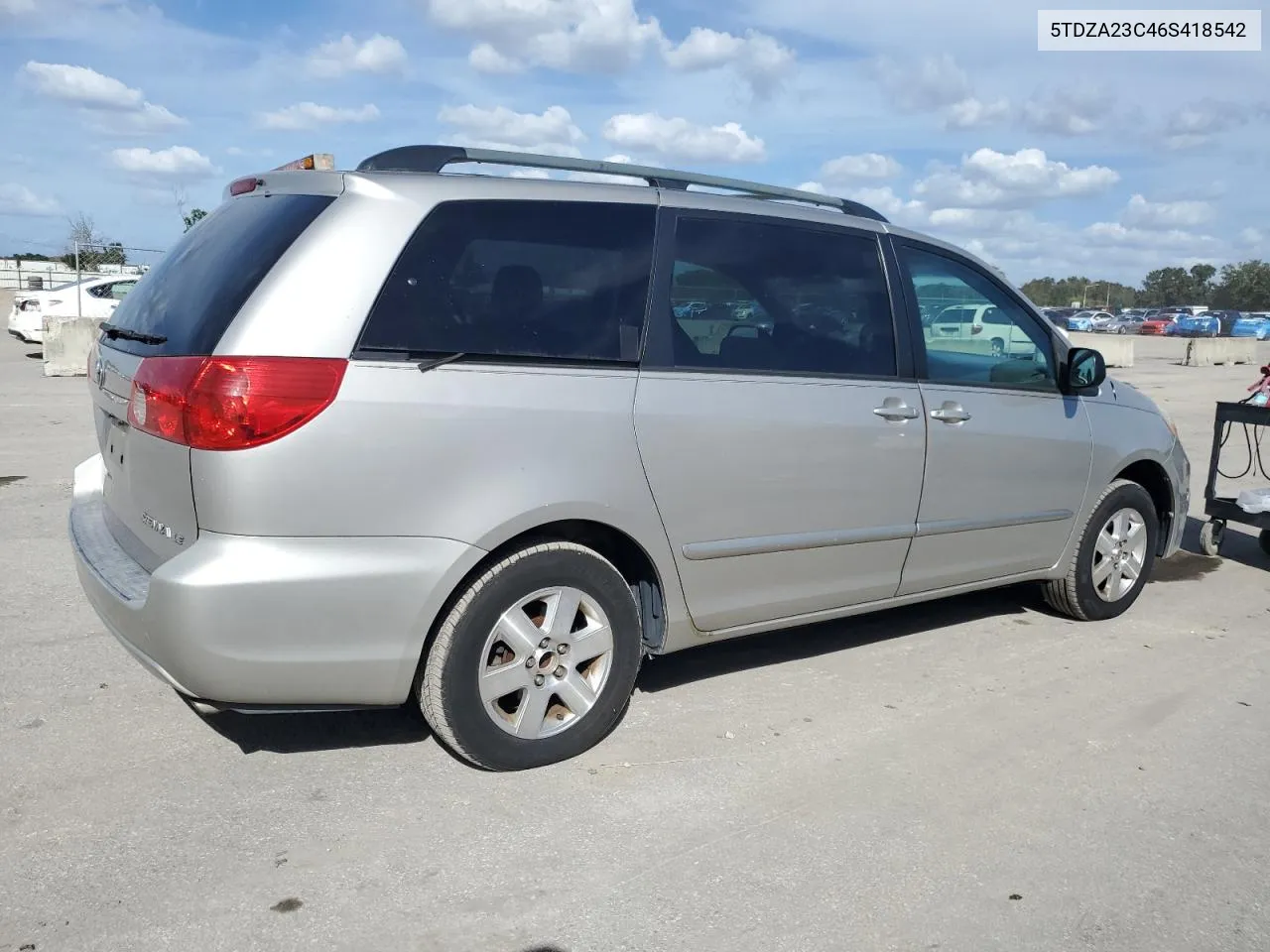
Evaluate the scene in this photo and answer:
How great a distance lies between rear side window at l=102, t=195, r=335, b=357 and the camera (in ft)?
10.5

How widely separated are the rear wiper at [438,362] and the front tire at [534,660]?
2.07 ft

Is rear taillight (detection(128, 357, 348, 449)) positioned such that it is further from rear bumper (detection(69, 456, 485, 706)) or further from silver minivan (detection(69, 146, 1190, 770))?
rear bumper (detection(69, 456, 485, 706))

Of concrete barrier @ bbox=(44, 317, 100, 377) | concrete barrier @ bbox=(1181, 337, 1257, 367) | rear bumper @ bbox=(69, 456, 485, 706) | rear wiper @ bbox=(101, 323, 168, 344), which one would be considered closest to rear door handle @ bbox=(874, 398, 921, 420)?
rear bumper @ bbox=(69, 456, 485, 706)


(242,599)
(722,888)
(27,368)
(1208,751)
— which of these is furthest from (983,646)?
(27,368)

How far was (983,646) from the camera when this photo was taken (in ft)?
16.8

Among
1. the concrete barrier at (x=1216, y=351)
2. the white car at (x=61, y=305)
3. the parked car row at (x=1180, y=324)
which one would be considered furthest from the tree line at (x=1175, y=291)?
the white car at (x=61, y=305)

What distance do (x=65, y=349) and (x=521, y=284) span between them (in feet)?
49.0

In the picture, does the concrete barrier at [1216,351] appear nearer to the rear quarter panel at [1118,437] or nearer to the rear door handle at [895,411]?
the rear quarter panel at [1118,437]

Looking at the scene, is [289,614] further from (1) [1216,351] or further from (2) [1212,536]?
(1) [1216,351]

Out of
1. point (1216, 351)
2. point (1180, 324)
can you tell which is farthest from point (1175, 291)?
point (1216, 351)

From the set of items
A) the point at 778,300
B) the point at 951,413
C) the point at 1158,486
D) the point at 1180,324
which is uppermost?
the point at 1180,324

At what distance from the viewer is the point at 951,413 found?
4.59 m

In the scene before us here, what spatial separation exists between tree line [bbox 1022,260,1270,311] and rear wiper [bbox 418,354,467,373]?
248 ft

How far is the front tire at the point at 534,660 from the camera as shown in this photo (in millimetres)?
3404
